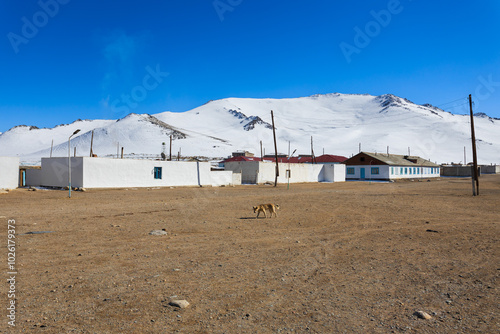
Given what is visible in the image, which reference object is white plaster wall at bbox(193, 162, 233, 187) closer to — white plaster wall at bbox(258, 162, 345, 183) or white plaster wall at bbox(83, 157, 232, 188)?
white plaster wall at bbox(83, 157, 232, 188)

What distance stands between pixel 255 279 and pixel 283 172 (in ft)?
148

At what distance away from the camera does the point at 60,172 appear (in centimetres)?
3388

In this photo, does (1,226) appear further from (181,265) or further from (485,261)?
(485,261)

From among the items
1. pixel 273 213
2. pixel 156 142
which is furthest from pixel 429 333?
pixel 156 142

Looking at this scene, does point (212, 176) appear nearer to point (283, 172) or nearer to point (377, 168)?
point (283, 172)

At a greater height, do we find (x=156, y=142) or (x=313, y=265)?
(x=156, y=142)

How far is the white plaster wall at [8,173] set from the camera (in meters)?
31.0

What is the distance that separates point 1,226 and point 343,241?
10.6m

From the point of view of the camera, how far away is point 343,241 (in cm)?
972

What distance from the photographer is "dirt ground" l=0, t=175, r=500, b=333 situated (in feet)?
15.3

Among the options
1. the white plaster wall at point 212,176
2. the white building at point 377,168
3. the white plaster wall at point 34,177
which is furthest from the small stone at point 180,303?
the white building at point 377,168

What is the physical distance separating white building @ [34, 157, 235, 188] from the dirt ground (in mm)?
21928

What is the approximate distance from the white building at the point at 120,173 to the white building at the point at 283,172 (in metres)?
7.28

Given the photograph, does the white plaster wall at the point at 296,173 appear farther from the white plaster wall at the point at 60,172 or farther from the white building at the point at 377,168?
the white plaster wall at the point at 60,172
